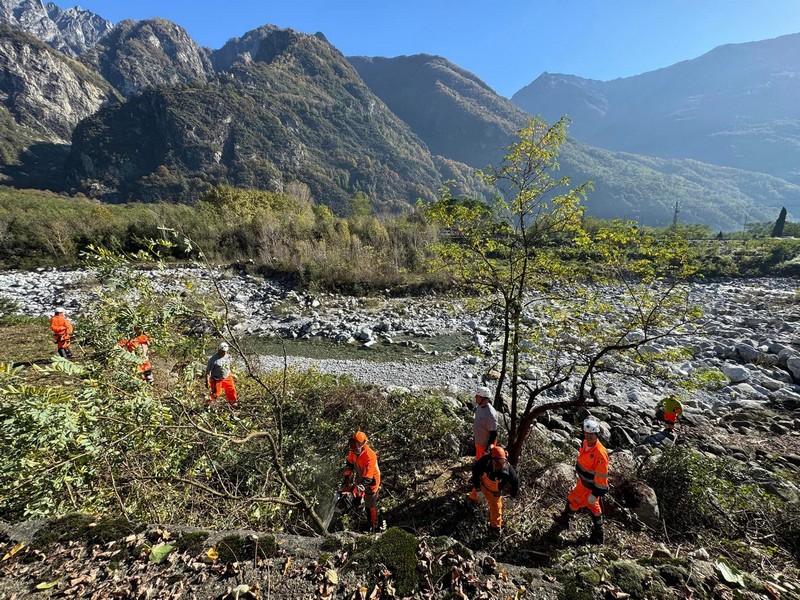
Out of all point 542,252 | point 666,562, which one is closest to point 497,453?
point 666,562

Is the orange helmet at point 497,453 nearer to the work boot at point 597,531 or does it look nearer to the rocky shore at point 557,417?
the rocky shore at point 557,417

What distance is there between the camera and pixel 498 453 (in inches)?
186

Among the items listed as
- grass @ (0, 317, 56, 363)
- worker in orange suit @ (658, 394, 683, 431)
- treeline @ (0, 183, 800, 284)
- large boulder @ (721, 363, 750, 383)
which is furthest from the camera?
treeline @ (0, 183, 800, 284)

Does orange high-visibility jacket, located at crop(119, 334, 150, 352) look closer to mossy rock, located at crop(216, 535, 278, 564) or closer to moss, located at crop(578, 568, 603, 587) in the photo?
mossy rock, located at crop(216, 535, 278, 564)

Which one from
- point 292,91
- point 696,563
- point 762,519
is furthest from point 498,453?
point 292,91

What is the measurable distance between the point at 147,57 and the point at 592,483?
787ft

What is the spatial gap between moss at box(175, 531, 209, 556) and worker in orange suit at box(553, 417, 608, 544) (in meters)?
4.65

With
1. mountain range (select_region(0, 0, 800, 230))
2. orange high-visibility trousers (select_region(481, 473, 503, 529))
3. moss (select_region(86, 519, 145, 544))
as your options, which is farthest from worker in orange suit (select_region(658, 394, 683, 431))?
mountain range (select_region(0, 0, 800, 230))

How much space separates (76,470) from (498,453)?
15.2 ft

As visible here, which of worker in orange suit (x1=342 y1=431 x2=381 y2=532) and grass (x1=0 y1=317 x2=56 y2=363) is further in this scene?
grass (x1=0 y1=317 x2=56 y2=363)

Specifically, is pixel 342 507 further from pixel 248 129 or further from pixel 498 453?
pixel 248 129

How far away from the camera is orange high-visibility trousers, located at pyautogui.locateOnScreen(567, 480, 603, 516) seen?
4648 mm

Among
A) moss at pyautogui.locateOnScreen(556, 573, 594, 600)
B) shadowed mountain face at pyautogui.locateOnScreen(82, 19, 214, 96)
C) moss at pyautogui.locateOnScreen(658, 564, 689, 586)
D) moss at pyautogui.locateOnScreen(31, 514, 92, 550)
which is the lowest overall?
moss at pyautogui.locateOnScreen(658, 564, 689, 586)

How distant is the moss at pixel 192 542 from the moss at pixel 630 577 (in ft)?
10.7
